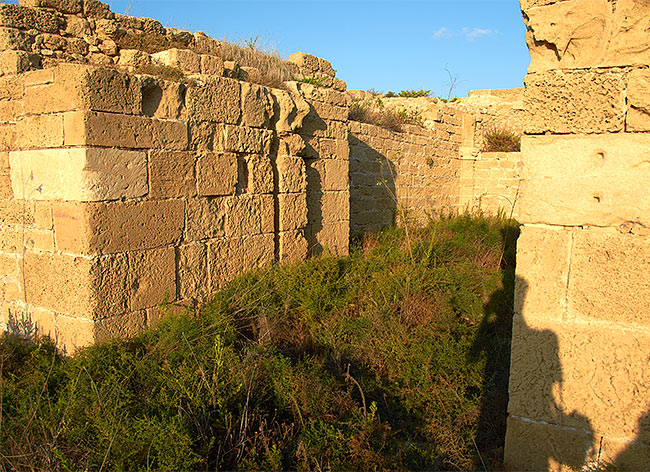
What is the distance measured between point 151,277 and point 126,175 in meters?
0.83

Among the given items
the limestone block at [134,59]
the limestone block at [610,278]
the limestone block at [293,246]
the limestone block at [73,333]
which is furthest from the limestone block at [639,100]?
the limestone block at [134,59]

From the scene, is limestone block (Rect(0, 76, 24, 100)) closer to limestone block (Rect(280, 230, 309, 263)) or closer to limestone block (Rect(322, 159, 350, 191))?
limestone block (Rect(280, 230, 309, 263))

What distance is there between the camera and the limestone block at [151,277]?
3697mm

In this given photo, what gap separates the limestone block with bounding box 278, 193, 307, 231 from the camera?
5094 mm

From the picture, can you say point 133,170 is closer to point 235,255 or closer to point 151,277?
point 151,277

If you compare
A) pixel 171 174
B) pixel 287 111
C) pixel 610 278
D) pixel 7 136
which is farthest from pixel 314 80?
pixel 610 278

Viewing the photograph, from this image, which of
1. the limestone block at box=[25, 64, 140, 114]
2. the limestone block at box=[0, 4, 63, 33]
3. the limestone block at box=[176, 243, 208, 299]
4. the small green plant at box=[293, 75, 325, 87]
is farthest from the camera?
the small green plant at box=[293, 75, 325, 87]

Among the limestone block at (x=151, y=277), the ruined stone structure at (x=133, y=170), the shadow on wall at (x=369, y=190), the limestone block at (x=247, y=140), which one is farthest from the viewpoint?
the shadow on wall at (x=369, y=190)

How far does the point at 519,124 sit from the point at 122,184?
1268 centimetres

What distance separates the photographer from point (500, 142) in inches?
488

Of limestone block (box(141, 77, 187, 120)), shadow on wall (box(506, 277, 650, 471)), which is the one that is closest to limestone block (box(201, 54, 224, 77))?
limestone block (box(141, 77, 187, 120))

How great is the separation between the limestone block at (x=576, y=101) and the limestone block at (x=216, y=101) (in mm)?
2757

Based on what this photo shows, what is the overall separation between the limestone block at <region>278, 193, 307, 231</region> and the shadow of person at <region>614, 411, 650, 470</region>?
353 centimetres

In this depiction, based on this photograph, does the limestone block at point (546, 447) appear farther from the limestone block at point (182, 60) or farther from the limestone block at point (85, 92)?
the limestone block at point (182, 60)
